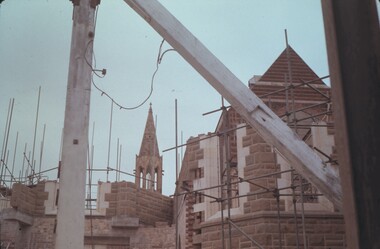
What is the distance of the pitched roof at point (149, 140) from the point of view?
115ft

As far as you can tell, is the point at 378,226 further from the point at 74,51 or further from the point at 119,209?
the point at 119,209

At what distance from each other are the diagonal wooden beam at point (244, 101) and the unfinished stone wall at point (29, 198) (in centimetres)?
1292

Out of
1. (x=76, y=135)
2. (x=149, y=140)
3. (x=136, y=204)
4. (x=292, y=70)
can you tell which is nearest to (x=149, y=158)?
(x=149, y=140)

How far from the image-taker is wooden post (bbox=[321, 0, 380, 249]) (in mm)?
2473

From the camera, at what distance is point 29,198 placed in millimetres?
17281

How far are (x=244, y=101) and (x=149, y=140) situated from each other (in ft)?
102

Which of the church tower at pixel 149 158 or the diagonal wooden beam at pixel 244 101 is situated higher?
the church tower at pixel 149 158

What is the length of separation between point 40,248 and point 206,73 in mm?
→ 14217

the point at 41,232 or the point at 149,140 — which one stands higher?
the point at 149,140

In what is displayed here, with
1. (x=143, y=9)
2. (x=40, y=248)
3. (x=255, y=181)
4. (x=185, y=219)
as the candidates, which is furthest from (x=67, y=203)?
(x=40, y=248)

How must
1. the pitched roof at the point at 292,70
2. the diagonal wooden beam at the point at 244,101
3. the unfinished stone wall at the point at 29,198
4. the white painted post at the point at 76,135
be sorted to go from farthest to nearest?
the unfinished stone wall at the point at 29,198
the pitched roof at the point at 292,70
the white painted post at the point at 76,135
the diagonal wooden beam at the point at 244,101

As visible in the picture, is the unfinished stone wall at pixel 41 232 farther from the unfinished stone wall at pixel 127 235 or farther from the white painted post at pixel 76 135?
the white painted post at pixel 76 135

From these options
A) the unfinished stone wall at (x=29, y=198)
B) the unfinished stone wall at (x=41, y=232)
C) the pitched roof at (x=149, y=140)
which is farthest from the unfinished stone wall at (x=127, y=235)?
the pitched roof at (x=149, y=140)

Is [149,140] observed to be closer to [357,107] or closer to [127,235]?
[127,235]
